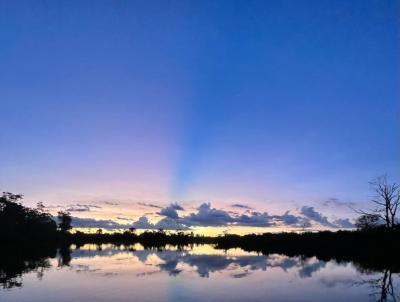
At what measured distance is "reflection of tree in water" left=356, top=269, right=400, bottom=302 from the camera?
21.3 meters

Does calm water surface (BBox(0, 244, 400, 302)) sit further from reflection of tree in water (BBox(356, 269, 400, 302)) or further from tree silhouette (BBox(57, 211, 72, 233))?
tree silhouette (BBox(57, 211, 72, 233))

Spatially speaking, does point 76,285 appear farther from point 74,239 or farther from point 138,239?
point 138,239

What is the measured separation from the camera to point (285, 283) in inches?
1087

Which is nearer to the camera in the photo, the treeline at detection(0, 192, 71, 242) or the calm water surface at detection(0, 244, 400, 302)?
the calm water surface at detection(0, 244, 400, 302)

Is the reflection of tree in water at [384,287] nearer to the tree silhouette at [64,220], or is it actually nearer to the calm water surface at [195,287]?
the calm water surface at [195,287]

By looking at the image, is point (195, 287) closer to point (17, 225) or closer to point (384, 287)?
point (384, 287)

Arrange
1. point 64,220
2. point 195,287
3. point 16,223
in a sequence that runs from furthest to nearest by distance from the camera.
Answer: point 64,220, point 16,223, point 195,287

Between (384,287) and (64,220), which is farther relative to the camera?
(64,220)

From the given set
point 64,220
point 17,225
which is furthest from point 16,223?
point 64,220

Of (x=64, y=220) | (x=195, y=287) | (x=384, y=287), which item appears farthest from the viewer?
(x=64, y=220)

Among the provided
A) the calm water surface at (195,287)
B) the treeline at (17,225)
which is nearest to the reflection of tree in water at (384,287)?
the calm water surface at (195,287)

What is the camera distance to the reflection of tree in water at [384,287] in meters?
21.3

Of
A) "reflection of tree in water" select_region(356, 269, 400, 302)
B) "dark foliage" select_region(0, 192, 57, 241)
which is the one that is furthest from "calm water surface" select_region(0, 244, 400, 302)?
"dark foliage" select_region(0, 192, 57, 241)

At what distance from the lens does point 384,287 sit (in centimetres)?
2489
